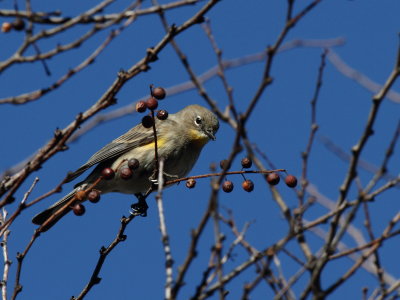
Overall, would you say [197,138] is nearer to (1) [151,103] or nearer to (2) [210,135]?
(2) [210,135]

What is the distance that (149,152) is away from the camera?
29.8 ft

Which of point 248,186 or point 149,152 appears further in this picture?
point 149,152

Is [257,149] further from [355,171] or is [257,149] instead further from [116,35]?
[355,171]

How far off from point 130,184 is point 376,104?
250 inches

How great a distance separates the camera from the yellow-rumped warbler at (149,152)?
29.2 ft

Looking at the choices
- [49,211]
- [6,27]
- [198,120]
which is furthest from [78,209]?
[198,120]

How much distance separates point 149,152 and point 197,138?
93cm

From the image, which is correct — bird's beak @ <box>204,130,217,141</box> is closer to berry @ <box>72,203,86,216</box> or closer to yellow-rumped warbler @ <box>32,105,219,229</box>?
yellow-rumped warbler @ <box>32,105,219,229</box>

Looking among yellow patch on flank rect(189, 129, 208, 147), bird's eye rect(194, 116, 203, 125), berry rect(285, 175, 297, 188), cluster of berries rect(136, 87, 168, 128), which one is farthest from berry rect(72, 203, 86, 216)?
bird's eye rect(194, 116, 203, 125)

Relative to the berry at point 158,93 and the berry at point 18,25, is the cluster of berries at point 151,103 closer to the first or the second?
the berry at point 158,93

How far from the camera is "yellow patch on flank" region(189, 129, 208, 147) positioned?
31.5ft

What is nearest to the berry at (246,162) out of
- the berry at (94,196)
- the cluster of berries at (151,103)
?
the cluster of berries at (151,103)

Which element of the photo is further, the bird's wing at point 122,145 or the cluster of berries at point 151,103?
the bird's wing at point 122,145

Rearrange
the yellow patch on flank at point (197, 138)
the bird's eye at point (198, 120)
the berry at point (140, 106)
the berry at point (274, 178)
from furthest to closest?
the bird's eye at point (198, 120)
the yellow patch on flank at point (197, 138)
the berry at point (140, 106)
the berry at point (274, 178)
